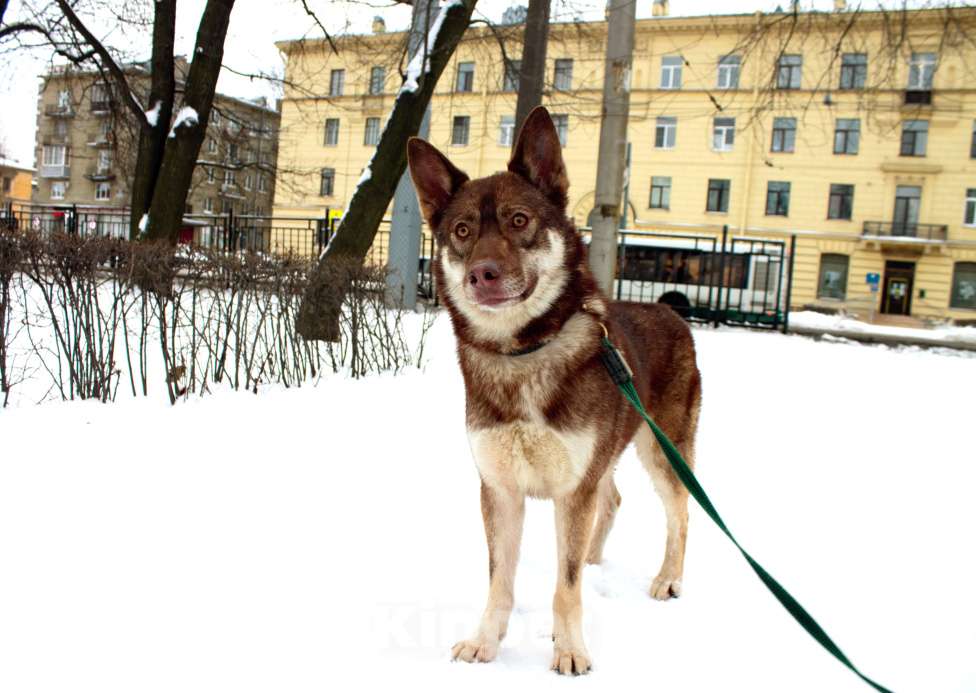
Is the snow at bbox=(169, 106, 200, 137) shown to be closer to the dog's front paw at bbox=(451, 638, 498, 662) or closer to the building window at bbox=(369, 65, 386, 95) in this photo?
the building window at bbox=(369, 65, 386, 95)

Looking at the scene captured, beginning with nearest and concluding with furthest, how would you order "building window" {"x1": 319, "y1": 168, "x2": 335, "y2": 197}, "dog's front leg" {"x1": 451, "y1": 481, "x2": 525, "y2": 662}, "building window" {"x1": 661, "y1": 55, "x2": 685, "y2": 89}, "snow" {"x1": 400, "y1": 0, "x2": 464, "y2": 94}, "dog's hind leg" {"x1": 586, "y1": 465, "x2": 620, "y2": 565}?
1. "dog's front leg" {"x1": 451, "y1": 481, "x2": 525, "y2": 662}
2. "dog's hind leg" {"x1": 586, "y1": 465, "x2": 620, "y2": 565}
3. "snow" {"x1": 400, "y1": 0, "x2": 464, "y2": 94}
4. "building window" {"x1": 661, "y1": 55, "x2": 685, "y2": 89}
5. "building window" {"x1": 319, "y1": 168, "x2": 335, "y2": 197}

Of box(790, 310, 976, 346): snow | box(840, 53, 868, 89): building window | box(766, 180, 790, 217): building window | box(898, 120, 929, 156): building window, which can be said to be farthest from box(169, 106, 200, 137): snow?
box(898, 120, 929, 156): building window

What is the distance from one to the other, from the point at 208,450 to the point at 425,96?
21.2ft

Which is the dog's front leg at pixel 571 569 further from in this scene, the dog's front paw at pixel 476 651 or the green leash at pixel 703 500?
the green leash at pixel 703 500

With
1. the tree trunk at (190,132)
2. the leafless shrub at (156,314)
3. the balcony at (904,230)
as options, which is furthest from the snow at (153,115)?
the balcony at (904,230)

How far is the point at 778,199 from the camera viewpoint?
1401 inches

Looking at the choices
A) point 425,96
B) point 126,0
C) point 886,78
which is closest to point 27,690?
point 425,96

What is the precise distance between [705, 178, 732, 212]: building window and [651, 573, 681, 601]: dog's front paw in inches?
1408

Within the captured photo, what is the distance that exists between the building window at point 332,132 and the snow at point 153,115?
99.3ft

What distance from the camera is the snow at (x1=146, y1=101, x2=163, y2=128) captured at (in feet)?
39.8

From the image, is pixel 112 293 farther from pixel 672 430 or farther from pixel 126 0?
pixel 126 0

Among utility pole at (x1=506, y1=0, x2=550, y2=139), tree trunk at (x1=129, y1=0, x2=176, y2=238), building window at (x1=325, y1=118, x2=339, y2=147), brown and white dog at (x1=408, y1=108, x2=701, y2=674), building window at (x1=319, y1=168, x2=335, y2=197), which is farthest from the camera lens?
building window at (x1=319, y1=168, x2=335, y2=197)

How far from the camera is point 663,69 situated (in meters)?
36.9

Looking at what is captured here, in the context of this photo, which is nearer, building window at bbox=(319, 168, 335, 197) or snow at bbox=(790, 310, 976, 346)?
snow at bbox=(790, 310, 976, 346)
